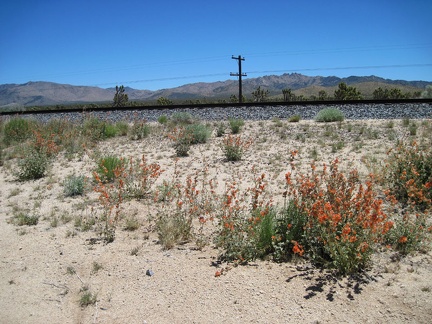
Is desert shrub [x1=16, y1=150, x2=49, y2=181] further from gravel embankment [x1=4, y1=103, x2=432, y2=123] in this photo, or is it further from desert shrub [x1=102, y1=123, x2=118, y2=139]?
gravel embankment [x1=4, y1=103, x2=432, y2=123]

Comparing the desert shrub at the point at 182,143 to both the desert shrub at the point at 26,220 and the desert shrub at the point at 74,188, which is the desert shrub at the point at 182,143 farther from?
the desert shrub at the point at 26,220

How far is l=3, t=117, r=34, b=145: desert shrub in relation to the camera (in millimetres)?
14234

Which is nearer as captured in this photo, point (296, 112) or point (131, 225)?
point (131, 225)

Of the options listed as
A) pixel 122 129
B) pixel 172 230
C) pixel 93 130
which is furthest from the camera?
pixel 122 129

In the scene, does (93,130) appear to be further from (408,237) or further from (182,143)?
(408,237)

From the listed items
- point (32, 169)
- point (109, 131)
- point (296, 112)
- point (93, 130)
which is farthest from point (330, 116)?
point (32, 169)

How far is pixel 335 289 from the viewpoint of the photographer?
4.39 m

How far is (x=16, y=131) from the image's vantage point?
1487 cm

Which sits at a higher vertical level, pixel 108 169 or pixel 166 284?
pixel 108 169

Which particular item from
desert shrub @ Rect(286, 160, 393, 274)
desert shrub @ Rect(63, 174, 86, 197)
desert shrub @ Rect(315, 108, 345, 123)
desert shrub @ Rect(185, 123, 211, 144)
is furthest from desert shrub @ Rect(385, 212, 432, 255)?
desert shrub @ Rect(315, 108, 345, 123)

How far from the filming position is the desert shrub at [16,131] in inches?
560

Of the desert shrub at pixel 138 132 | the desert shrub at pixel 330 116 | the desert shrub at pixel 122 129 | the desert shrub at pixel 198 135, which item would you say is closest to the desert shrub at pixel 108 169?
the desert shrub at pixel 198 135

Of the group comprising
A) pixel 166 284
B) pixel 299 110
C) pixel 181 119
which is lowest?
pixel 166 284

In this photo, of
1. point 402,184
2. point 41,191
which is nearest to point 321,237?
point 402,184
